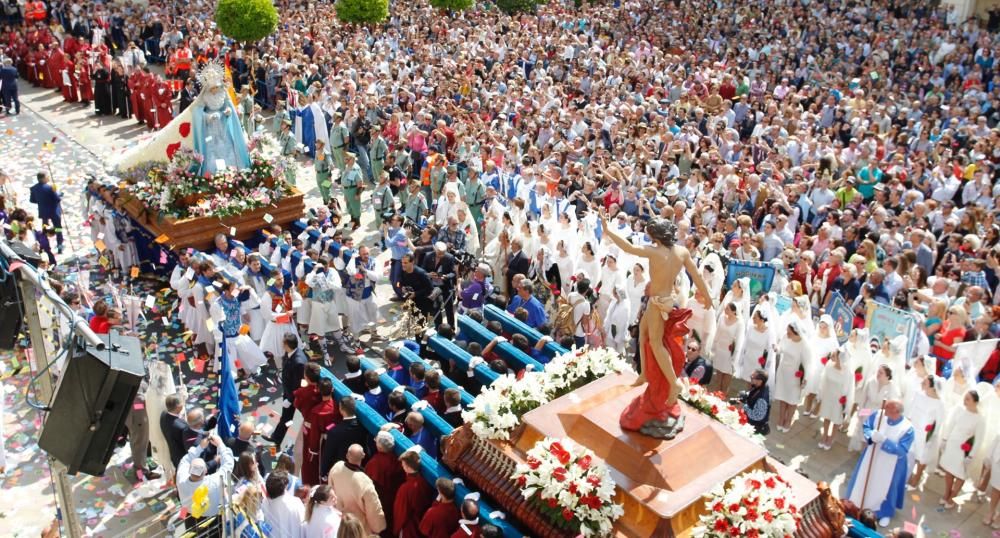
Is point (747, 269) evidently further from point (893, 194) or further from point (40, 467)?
point (40, 467)

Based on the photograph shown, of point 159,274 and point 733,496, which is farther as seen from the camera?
point 159,274

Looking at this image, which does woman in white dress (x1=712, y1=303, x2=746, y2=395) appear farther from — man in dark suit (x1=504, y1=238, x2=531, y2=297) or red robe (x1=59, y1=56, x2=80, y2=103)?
red robe (x1=59, y1=56, x2=80, y2=103)

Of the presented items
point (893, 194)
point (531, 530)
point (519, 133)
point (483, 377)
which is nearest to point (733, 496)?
point (531, 530)

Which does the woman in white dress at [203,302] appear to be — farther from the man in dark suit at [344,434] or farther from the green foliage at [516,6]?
the green foliage at [516,6]

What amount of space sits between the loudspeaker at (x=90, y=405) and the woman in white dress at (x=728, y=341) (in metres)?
8.13

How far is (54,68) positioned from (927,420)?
24657mm

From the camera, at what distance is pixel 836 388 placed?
34.5ft

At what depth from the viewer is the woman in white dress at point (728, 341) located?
1137 cm

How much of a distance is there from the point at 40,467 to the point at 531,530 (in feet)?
20.0

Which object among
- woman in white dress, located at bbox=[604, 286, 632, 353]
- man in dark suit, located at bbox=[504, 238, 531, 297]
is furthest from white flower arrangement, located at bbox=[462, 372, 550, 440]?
man in dark suit, located at bbox=[504, 238, 531, 297]

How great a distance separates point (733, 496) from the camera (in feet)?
23.4

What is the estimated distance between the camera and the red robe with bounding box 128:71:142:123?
22609 millimetres

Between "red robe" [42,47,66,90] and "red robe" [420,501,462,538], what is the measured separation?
71.3 feet

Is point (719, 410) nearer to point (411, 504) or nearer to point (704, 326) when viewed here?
point (411, 504)
